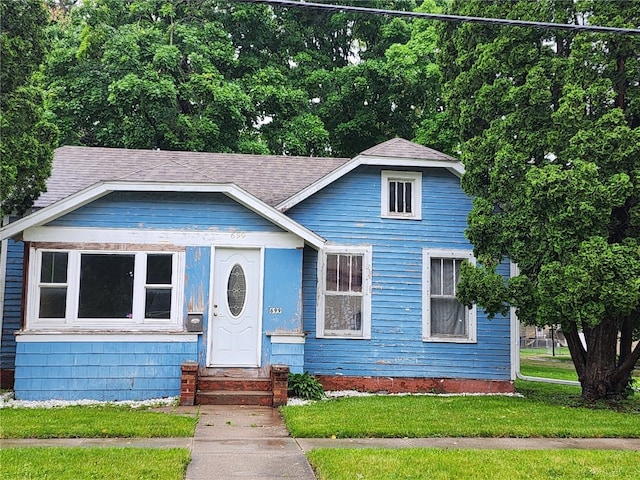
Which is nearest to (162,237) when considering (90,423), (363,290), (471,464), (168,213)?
(168,213)

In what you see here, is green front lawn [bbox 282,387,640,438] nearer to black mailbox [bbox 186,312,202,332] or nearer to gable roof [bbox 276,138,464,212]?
black mailbox [bbox 186,312,202,332]

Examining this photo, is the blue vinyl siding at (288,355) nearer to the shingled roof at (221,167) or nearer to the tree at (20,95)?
the shingled roof at (221,167)

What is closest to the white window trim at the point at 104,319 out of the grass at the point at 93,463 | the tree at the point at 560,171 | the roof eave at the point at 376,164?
the roof eave at the point at 376,164

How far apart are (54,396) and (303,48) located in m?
19.2

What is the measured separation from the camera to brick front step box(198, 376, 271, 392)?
10102mm

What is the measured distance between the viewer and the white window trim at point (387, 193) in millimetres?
12320

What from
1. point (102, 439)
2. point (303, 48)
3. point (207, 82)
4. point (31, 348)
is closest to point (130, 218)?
point (31, 348)

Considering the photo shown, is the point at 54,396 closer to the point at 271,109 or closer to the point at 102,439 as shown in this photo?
the point at 102,439

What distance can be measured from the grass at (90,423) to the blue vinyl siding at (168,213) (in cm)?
323

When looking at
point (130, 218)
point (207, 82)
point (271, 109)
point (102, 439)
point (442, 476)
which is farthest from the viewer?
point (271, 109)

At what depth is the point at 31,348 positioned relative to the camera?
9875 millimetres

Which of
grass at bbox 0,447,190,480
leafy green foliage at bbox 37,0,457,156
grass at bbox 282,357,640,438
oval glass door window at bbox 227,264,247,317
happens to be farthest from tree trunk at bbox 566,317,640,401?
leafy green foliage at bbox 37,0,457,156

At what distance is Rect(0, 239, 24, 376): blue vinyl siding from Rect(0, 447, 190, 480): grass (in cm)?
544

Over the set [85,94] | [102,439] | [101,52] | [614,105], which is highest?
[101,52]
